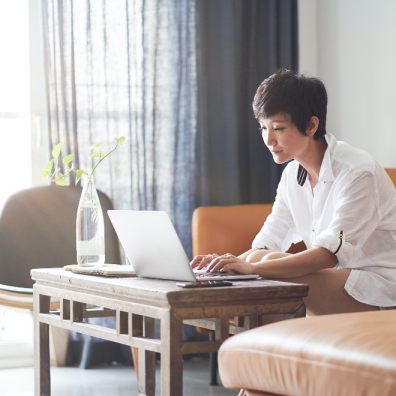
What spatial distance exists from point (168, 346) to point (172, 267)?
28 centimetres

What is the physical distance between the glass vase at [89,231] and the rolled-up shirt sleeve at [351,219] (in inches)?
25.9

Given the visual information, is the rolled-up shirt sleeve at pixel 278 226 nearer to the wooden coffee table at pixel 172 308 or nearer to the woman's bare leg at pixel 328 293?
the woman's bare leg at pixel 328 293

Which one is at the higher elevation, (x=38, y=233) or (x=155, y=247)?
(x=155, y=247)

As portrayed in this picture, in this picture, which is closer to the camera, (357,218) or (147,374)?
(357,218)

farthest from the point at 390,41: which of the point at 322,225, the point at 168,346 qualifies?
the point at 168,346

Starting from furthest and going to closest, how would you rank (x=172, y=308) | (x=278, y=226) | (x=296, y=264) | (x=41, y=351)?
(x=278, y=226), (x=41, y=351), (x=296, y=264), (x=172, y=308)

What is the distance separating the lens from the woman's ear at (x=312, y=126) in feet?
9.03

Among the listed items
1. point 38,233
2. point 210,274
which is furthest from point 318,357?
point 38,233

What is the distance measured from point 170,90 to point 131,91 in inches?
7.3

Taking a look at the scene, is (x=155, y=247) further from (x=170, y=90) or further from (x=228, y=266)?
(x=170, y=90)

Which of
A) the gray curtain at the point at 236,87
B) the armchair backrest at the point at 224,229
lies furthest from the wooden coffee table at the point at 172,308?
the gray curtain at the point at 236,87

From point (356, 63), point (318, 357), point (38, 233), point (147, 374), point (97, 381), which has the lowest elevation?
point (97, 381)

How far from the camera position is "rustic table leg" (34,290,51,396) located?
113 inches

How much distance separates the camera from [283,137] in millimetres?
2738
